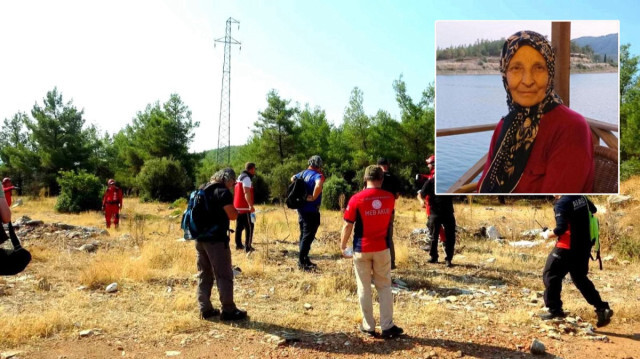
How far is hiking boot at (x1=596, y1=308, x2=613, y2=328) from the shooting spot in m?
4.86

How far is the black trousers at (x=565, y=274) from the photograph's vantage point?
4824mm

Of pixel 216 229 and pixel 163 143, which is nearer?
→ pixel 216 229

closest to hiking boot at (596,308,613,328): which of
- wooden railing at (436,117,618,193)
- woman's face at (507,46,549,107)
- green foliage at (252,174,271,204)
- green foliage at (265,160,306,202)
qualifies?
wooden railing at (436,117,618,193)

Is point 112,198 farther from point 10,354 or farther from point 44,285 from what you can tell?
point 10,354

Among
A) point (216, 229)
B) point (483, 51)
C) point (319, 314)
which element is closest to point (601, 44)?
point (483, 51)

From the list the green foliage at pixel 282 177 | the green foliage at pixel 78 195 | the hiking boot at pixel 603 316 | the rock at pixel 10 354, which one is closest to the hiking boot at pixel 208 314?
the rock at pixel 10 354

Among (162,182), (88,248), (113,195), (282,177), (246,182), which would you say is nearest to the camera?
(246,182)

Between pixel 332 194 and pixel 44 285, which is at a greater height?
pixel 332 194

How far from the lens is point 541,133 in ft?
22.5

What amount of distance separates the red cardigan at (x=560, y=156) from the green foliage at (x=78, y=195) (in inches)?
776

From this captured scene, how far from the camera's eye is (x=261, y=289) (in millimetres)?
6332

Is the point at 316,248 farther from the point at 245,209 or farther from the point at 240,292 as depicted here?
the point at 240,292

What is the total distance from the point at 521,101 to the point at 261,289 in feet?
15.5

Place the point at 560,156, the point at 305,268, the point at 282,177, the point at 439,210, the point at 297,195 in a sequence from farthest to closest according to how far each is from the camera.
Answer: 1. the point at 282,177
2. the point at 439,210
3. the point at 305,268
4. the point at 297,195
5. the point at 560,156
